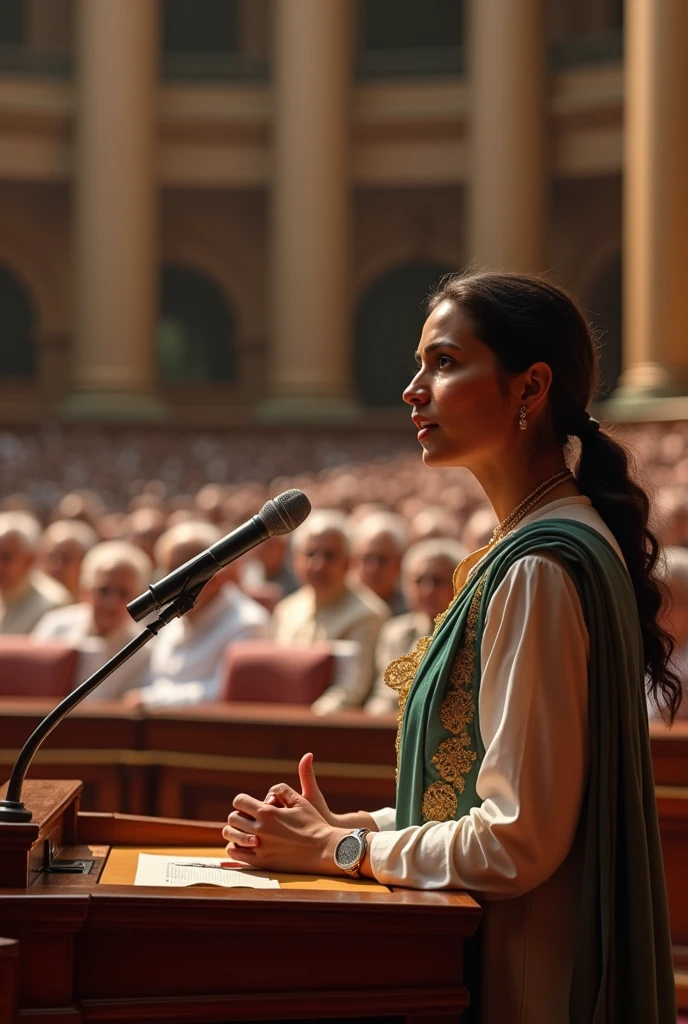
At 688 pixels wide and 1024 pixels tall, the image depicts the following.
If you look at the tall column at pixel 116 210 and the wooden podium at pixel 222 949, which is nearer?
the wooden podium at pixel 222 949

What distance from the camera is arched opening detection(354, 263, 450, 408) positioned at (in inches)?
960

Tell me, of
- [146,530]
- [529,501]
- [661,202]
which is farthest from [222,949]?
[661,202]

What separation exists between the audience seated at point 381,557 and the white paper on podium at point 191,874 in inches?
194

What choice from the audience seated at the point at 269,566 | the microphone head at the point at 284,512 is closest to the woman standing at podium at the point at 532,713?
the microphone head at the point at 284,512

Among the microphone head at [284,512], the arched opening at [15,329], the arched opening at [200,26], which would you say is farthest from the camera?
the arched opening at [200,26]

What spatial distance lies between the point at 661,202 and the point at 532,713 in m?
14.3

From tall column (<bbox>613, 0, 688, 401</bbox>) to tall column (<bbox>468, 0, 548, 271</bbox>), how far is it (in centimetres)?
469

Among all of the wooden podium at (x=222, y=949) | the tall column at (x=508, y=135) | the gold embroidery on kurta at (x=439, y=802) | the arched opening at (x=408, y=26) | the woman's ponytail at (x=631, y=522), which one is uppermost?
the arched opening at (x=408, y=26)

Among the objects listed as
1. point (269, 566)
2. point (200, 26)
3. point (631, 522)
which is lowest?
point (269, 566)

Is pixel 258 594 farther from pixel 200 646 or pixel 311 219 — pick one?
pixel 311 219

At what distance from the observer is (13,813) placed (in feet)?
6.29

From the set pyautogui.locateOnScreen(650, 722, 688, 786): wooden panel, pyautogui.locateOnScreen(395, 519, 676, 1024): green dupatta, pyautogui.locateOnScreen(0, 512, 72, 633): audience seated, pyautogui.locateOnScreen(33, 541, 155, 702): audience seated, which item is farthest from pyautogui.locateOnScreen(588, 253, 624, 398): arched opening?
pyautogui.locateOnScreen(395, 519, 676, 1024): green dupatta

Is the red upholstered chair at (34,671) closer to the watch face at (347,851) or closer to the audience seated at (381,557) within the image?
the audience seated at (381,557)

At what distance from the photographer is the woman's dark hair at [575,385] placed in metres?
2.15
